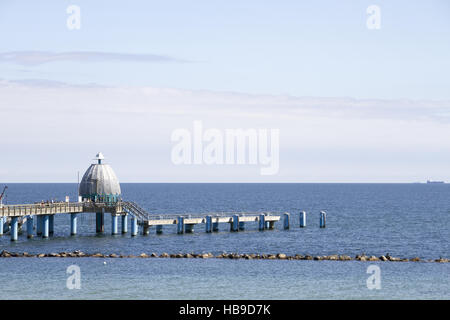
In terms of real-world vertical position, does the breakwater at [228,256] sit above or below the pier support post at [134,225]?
below

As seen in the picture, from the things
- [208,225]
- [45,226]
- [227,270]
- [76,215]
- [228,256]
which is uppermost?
[76,215]

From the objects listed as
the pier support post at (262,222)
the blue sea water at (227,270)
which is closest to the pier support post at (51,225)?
the blue sea water at (227,270)

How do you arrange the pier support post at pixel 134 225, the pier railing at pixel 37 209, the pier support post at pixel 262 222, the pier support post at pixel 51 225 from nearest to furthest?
the pier railing at pixel 37 209 → the pier support post at pixel 134 225 → the pier support post at pixel 51 225 → the pier support post at pixel 262 222

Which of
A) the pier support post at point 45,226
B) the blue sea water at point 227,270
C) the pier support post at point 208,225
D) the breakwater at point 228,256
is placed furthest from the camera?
the pier support post at point 208,225

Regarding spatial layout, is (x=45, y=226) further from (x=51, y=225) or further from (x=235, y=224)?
(x=235, y=224)

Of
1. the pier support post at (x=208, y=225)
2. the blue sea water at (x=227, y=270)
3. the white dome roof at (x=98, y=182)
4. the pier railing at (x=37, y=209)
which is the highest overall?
the white dome roof at (x=98, y=182)

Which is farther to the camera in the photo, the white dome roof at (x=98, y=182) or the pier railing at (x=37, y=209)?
the white dome roof at (x=98, y=182)

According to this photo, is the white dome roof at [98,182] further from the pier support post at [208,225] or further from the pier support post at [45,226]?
the pier support post at [208,225]

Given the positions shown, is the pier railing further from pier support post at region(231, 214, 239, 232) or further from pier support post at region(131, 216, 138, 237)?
pier support post at region(231, 214, 239, 232)

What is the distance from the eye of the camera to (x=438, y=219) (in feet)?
368

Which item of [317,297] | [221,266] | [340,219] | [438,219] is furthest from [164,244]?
[438,219]

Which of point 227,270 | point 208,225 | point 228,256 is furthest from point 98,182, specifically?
point 227,270

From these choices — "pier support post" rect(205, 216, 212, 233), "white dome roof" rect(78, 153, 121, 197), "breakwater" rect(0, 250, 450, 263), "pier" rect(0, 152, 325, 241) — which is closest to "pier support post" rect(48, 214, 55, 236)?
"pier" rect(0, 152, 325, 241)

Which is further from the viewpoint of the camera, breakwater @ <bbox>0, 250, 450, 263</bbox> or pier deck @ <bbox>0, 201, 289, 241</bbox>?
pier deck @ <bbox>0, 201, 289, 241</bbox>
